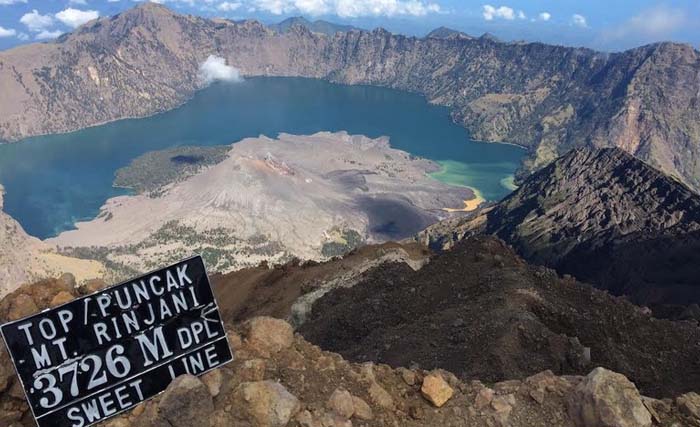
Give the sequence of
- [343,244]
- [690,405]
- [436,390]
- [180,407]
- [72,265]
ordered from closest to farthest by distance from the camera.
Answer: [180,407] → [690,405] → [436,390] → [72,265] → [343,244]

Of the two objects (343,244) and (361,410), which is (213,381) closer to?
(361,410)

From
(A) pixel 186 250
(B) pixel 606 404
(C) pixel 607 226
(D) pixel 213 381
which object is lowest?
(A) pixel 186 250

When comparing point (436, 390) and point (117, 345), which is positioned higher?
point (117, 345)

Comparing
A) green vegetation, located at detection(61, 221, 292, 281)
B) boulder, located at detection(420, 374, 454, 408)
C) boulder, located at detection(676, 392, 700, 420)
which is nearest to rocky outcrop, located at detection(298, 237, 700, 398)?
boulder, located at detection(420, 374, 454, 408)

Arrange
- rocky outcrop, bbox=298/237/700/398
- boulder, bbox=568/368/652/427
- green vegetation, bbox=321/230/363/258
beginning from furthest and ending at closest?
green vegetation, bbox=321/230/363/258, rocky outcrop, bbox=298/237/700/398, boulder, bbox=568/368/652/427

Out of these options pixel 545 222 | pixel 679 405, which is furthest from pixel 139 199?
pixel 679 405

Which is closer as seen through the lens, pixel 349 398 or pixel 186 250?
pixel 349 398

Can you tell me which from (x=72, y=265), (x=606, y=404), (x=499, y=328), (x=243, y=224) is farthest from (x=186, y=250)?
(x=606, y=404)

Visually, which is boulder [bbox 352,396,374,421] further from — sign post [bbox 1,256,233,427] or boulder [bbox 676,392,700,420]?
boulder [bbox 676,392,700,420]
